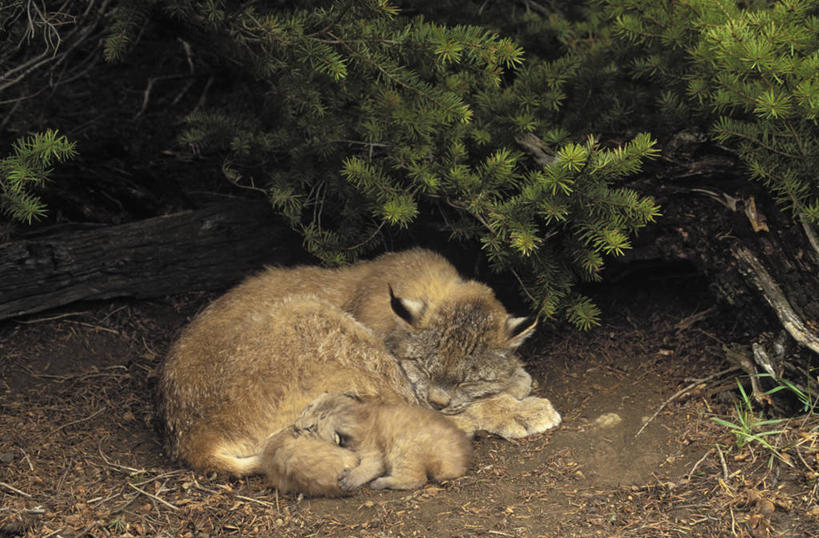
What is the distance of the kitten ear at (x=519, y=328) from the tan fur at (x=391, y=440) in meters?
1.03

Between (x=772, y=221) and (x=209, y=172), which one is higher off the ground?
(x=772, y=221)

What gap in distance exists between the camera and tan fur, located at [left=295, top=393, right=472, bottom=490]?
4.12 metres

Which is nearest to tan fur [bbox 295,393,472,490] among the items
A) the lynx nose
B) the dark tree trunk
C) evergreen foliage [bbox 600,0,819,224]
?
the lynx nose

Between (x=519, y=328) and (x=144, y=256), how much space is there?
3.06 metres

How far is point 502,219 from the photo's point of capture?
184 inches

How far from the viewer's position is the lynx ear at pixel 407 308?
15.7 ft

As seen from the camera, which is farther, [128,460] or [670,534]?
[128,460]

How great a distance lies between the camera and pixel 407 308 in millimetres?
4828

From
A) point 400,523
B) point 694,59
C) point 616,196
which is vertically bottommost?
point 400,523

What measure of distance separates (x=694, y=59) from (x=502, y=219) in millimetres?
1723

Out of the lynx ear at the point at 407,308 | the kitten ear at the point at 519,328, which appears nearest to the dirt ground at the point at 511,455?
the kitten ear at the point at 519,328

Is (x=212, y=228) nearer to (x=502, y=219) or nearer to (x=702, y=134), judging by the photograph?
(x=502, y=219)

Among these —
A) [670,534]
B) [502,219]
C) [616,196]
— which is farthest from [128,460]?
[616,196]

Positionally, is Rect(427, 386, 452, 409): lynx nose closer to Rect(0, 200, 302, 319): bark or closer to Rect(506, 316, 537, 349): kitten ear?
Rect(506, 316, 537, 349): kitten ear
